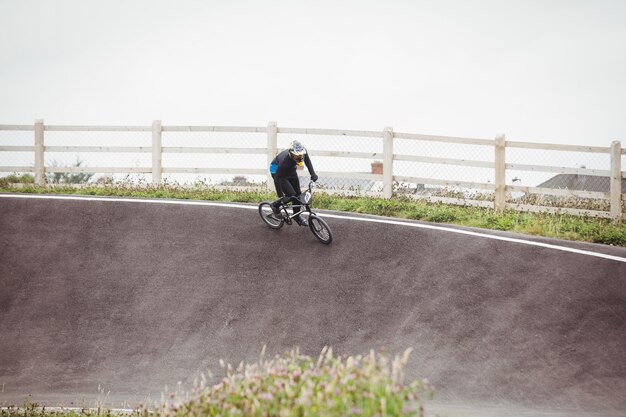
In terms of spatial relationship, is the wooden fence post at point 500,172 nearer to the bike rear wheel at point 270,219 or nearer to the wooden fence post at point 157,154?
the bike rear wheel at point 270,219

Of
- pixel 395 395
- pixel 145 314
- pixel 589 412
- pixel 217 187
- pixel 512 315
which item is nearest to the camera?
pixel 395 395

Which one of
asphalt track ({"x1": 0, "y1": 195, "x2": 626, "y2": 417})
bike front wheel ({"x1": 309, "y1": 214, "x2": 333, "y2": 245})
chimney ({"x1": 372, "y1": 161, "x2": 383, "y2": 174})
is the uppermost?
chimney ({"x1": 372, "y1": 161, "x2": 383, "y2": 174})

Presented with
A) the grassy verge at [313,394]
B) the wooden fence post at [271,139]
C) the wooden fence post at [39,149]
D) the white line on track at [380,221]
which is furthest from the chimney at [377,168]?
the grassy verge at [313,394]

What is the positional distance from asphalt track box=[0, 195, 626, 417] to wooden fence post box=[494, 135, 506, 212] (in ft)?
10.2

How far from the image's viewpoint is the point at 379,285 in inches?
397

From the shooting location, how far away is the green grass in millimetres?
12000

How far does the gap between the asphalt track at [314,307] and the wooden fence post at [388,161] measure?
291cm

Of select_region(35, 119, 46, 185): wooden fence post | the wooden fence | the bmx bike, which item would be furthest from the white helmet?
select_region(35, 119, 46, 185): wooden fence post

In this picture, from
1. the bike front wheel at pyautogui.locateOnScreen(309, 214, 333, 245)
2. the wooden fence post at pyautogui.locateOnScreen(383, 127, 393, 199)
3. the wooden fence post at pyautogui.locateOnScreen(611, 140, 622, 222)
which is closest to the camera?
the bike front wheel at pyautogui.locateOnScreen(309, 214, 333, 245)

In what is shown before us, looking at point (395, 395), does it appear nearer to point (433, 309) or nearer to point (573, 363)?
point (573, 363)

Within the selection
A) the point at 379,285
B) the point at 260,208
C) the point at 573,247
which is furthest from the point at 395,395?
the point at 260,208

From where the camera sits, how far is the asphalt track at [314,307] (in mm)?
7660

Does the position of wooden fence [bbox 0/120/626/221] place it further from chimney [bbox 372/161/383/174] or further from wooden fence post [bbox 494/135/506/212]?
chimney [bbox 372/161/383/174]

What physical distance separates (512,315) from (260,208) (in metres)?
5.60
